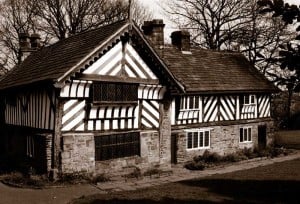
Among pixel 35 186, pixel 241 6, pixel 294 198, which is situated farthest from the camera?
pixel 241 6

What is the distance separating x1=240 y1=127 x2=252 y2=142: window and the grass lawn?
660 centimetres

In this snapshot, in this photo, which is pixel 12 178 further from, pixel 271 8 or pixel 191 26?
pixel 191 26

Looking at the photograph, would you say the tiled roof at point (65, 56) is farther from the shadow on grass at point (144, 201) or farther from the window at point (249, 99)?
the window at point (249, 99)

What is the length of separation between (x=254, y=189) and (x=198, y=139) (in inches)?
300

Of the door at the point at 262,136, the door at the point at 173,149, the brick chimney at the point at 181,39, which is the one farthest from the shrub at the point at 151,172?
the door at the point at 262,136

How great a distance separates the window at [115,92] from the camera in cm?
1518

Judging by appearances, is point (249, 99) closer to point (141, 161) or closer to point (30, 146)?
point (141, 161)

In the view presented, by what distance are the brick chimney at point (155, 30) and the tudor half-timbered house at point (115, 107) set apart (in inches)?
2.2

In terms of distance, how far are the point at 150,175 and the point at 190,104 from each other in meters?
5.56

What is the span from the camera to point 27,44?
25.1 m

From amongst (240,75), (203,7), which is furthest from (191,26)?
(240,75)

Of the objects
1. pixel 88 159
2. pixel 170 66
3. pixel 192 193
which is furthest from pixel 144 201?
pixel 170 66

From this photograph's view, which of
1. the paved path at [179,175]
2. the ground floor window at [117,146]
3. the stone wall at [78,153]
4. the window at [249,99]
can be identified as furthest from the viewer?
the window at [249,99]

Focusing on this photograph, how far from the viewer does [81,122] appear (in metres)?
15.1
